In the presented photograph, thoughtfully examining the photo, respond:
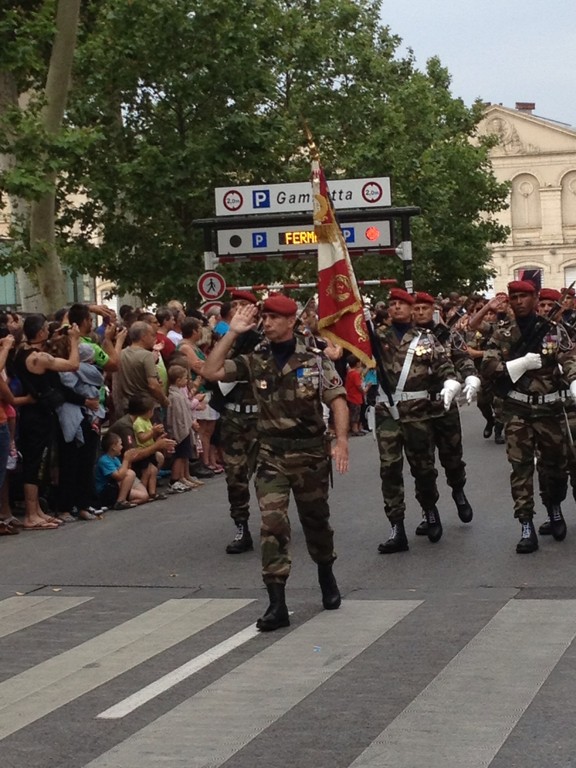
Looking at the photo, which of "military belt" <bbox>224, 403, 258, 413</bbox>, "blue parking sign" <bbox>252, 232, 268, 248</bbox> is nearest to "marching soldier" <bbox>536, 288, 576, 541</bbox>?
"military belt" <bbox>224, 403, 258, 413</bbox>

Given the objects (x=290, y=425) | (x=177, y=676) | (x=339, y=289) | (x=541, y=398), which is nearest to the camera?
(x=177, y=676)

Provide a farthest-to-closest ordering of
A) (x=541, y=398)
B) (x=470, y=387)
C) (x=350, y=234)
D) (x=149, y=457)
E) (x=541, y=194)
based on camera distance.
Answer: (x=541, y=194) → (x=350, y=234) → (x=149, y=457) → (x=470, y=387) → (x=541, y=398)

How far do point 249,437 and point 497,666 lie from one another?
4.68 meters

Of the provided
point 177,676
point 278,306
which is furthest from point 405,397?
point 177,676

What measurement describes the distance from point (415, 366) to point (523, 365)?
89cm

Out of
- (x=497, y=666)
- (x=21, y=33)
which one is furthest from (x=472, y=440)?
(x=497, y=666)

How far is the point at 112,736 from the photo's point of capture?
6.79m

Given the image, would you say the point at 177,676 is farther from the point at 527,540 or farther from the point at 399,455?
the point at 399,455

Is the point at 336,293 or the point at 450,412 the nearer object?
the point at 336,293

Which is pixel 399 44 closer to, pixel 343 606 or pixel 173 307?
pixel 173 307

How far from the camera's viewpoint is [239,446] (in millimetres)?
12273

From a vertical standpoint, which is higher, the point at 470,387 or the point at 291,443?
the point at 470,387

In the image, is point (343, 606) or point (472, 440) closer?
point (343, 606)

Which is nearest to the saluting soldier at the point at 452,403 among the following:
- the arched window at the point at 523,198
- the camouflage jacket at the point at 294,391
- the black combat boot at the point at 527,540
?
the black combat boot at the point at 527,540
